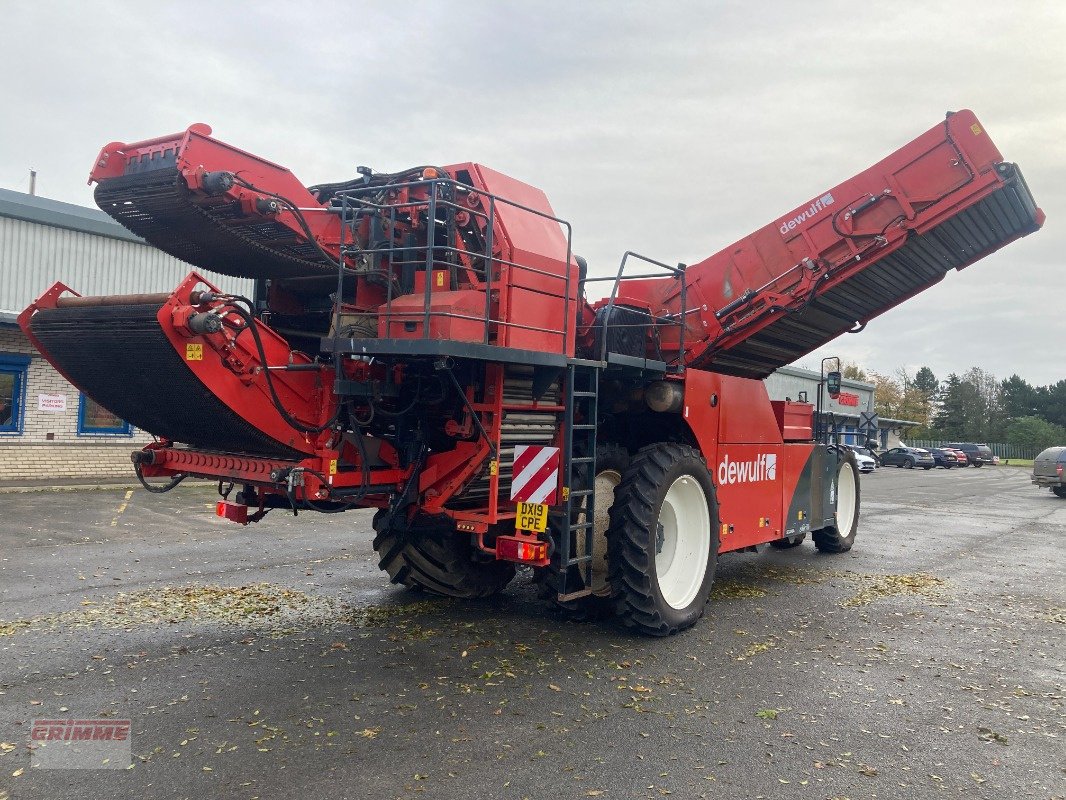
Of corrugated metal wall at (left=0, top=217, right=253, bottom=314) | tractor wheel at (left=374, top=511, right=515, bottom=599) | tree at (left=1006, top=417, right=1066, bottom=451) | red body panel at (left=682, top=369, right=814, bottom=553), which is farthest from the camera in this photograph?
tree at (left=1006, top=417, right=1066, bottom=451)

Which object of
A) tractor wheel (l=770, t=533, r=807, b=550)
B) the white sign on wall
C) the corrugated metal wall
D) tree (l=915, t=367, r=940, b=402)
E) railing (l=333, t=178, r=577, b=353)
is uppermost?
tree (l=915, t=367, r=940, b=402)

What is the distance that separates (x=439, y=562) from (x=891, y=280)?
17.4 feet

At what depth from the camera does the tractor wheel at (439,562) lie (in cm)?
711

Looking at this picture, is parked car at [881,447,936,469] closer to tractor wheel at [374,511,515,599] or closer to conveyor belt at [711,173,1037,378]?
conveyor belt at [711,173,1037,378]

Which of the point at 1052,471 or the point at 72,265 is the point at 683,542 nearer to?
the point at 72,265

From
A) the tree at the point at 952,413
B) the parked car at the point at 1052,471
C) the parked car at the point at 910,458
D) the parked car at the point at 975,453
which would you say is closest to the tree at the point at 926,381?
the tree at the point at 952,413

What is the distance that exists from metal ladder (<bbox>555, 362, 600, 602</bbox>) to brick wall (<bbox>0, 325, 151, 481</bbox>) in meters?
13.5

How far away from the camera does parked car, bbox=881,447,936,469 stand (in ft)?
156

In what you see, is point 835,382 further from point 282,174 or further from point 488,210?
point 282,174

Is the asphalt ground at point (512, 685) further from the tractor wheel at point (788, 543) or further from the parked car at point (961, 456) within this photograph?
the parked car at point (961, 456)

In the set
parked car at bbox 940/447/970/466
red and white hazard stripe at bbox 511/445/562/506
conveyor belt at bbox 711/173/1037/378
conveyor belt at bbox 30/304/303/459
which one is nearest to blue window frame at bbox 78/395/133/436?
conveyor belt at bbox 30/304/303/459

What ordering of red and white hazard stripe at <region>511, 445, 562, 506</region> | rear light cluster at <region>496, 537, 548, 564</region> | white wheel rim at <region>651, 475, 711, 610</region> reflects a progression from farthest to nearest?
white wheel rim at <region>651, 475, 711, 610</region>
red and white hazard stripe at <region>511, 445, 562, 506</region>
rear light cluster at <region>496, 537, 548, 564</region>

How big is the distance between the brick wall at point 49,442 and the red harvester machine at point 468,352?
12300 millimetres

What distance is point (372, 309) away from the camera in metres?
5.59
